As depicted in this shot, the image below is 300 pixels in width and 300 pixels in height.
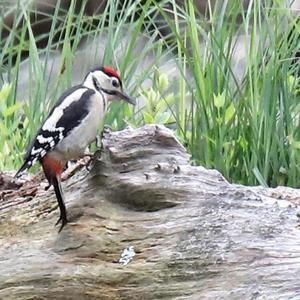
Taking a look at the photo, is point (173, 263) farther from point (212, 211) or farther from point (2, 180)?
point (2, 180)

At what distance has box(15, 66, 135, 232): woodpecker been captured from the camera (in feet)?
5.64

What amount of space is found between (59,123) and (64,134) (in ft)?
0.10

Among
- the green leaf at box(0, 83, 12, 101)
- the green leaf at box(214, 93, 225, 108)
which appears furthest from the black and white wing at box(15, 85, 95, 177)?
the green leaf at box(0, 83, 12, 101)

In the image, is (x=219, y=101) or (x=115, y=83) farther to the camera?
(x=219, y=101)

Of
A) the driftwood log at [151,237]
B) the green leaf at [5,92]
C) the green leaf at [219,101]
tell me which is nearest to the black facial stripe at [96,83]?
the driftwood log at [151,237]

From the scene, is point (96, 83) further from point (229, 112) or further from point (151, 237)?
point (229, 112)

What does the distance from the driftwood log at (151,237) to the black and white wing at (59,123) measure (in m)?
0.08

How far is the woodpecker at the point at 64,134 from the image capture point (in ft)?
5.64

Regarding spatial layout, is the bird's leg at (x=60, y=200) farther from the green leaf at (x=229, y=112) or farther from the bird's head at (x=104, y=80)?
the green leaf at (x=229, y=112)

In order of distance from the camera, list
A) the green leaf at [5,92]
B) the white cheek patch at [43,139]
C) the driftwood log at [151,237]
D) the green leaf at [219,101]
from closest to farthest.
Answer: the driftwood log at [151,237], the white cheek patch at [43,139], the green leaf at [219,101], the green leaf at [5,92]

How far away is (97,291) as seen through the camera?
1.65 metres

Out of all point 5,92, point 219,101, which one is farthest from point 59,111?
point 5,92

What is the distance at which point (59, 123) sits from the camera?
1749mm


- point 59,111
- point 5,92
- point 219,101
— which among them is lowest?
point 5,92
